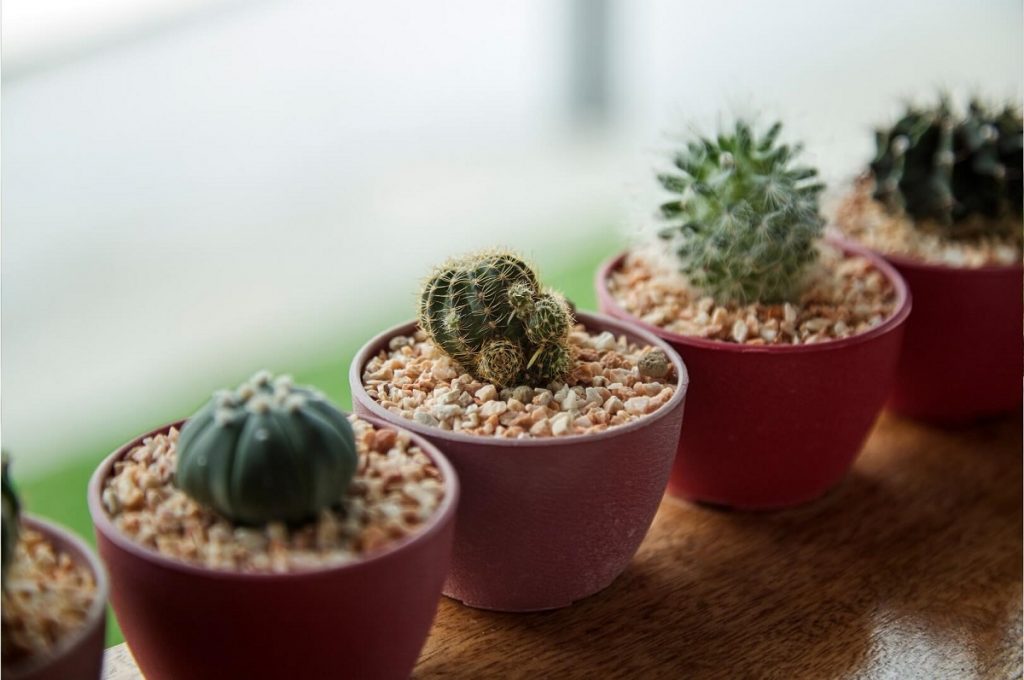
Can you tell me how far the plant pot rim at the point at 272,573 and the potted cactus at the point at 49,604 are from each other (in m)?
0.03

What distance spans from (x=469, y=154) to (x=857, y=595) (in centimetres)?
324

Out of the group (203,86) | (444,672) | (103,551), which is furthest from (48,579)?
(203,86)

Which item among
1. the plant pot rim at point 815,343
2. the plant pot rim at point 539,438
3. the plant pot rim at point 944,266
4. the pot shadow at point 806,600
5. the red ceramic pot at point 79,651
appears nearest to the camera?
the red ceramic pot at point 79,651

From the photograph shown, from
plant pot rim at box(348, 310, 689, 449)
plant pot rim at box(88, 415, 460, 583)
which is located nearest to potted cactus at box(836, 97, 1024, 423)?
plant pot rim at box(348, 310, 689, 449)

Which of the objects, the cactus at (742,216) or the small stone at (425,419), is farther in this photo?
the cactus at (742,216)

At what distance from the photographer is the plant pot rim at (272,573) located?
0.95 metres

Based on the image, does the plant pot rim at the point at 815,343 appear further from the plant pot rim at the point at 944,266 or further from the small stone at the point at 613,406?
the small stone at the point at 613,406

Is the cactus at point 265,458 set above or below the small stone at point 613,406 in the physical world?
above

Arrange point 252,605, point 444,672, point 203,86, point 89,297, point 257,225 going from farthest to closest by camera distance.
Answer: point 203,86, point 257,225, point 89,297, point 444,672, point 252,605

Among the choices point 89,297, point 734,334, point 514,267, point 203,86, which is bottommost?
point 89,297

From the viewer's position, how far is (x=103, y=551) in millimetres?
1027

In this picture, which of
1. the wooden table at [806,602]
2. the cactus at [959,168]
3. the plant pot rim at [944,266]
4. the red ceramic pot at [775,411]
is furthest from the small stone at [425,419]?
the cactus at [959,168]

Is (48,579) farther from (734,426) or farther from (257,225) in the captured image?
(257,225)

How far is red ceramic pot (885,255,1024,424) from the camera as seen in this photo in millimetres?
1592
